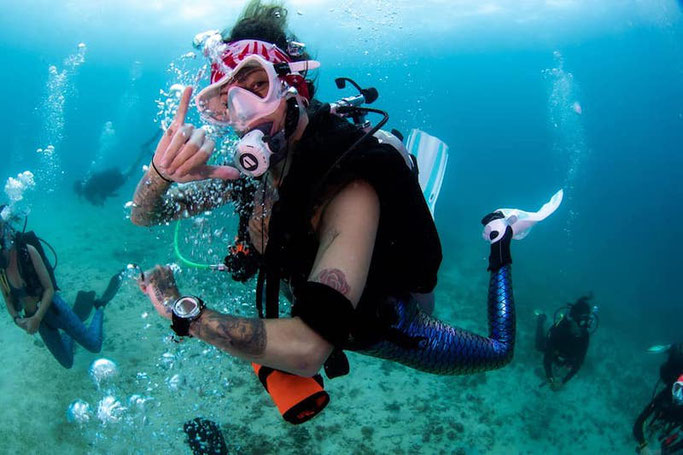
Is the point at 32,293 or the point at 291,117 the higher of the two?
the point at 291,117

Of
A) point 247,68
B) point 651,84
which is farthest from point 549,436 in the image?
point 651,84

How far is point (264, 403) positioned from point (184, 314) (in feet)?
19.9

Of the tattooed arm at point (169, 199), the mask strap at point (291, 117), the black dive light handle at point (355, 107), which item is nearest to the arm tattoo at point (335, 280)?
the mask strap at point (291, 117)

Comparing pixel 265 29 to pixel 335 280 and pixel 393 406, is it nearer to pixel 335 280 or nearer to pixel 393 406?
pixel 335 280

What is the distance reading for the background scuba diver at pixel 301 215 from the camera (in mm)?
1609

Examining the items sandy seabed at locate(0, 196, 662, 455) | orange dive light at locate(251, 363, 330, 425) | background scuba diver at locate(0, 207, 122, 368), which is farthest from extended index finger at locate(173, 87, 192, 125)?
background scuba diver at locate(0, 207, 122, 368)

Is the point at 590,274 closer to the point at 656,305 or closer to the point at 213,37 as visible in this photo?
the point at 656,305

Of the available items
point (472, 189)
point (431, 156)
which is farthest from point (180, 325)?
point (472, 189)

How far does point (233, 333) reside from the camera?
1577 millimetres

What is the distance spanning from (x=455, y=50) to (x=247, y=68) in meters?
65.9

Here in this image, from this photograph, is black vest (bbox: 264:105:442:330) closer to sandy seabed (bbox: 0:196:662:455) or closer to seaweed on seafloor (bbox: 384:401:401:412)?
sandy seabed (bbox: 0:196:662:455)

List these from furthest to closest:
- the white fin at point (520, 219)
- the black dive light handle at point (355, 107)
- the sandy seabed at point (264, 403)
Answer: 1. the sandy seabed at point (264, 403)
2. the white fin at point (520, 219)
3. the black dive light handle at point (355, 107)

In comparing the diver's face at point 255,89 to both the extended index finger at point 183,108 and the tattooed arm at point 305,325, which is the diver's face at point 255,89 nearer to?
the extended index finger at point 183,108

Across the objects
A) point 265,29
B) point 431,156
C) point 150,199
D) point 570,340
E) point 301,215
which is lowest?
point 570,340
